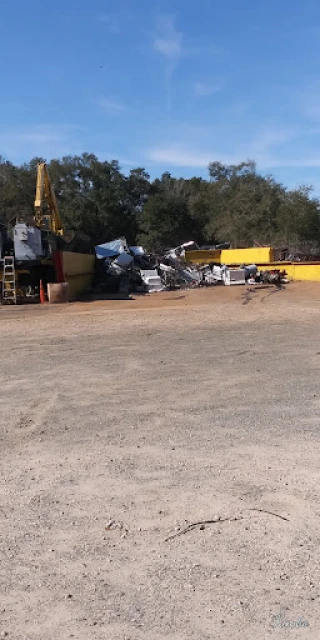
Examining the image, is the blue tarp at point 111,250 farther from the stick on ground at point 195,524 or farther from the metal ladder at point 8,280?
the stick on ground at point 195,524

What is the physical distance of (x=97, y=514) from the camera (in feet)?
14.6

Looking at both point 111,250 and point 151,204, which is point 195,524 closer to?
point 111,250

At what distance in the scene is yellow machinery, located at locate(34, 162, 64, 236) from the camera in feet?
97.8

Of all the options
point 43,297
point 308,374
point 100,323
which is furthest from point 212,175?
point 308,374

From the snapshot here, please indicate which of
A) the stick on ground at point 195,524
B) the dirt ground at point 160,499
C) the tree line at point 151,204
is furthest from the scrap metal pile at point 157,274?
the stick on ground at point 195,524

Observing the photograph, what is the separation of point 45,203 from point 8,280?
1202cm

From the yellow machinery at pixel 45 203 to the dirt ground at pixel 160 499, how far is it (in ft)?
67.8

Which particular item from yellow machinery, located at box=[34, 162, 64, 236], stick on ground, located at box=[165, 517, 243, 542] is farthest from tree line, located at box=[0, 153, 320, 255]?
stick on ground, located at box=[165, 517, 243, 542]

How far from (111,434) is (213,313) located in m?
12.5

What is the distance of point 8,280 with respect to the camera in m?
24.1

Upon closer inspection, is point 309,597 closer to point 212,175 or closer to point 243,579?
point 243,579

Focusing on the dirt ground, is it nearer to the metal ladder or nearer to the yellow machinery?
the metal ladder

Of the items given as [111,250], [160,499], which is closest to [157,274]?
[111,250]

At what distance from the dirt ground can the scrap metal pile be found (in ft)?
64.4
